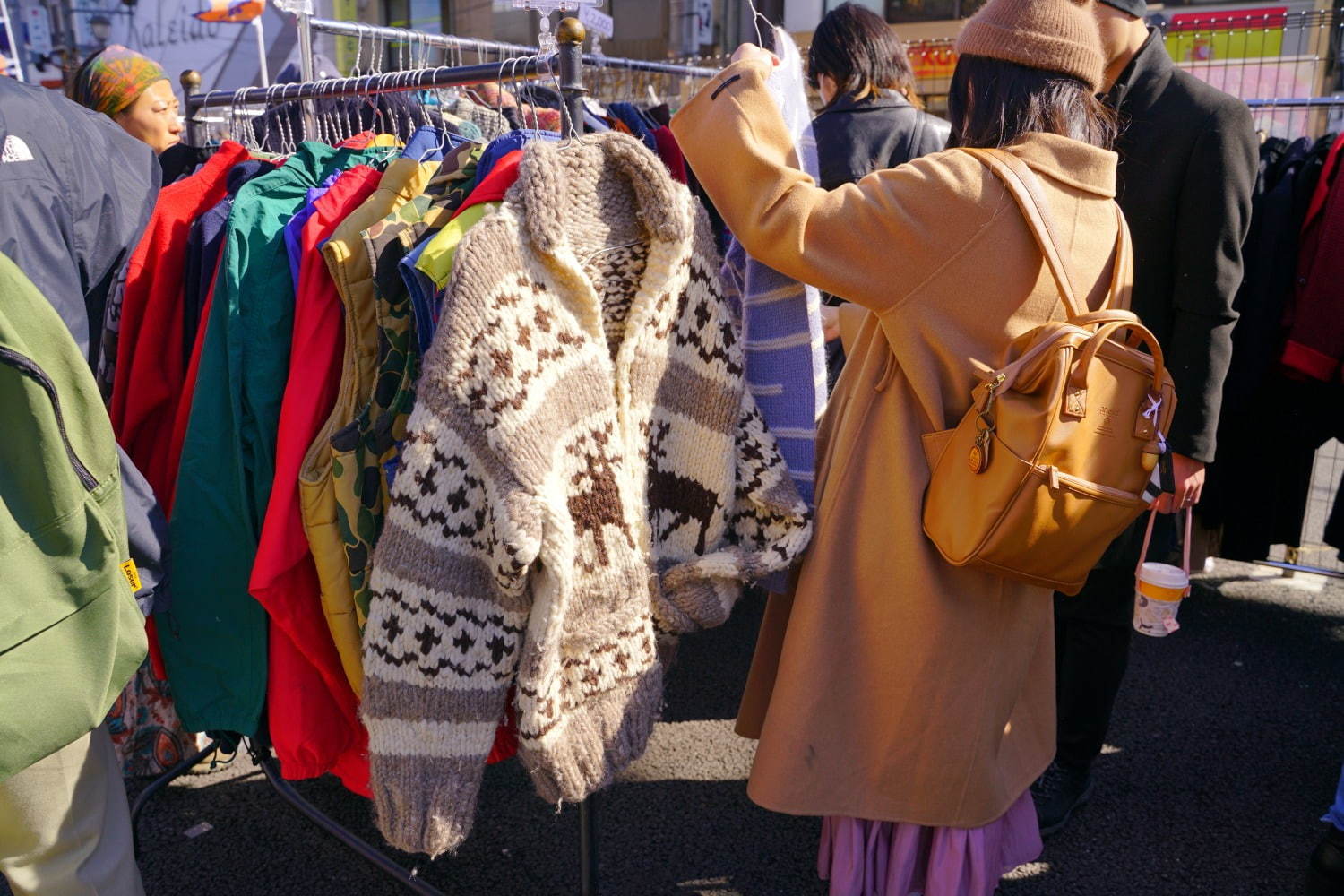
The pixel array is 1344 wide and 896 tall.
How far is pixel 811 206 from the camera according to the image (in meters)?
1.40

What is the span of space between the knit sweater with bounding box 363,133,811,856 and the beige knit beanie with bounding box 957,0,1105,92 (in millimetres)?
548

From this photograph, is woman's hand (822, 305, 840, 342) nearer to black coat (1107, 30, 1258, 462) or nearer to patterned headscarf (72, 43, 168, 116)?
black coat (1107, 30, 1258, 462)

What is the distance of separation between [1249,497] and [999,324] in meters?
2.27

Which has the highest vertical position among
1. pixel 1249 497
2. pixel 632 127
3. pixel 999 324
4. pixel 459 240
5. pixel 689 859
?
pixel 632 127

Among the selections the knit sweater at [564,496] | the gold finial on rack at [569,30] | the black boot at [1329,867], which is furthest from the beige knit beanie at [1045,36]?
the black boot at [1329,867]

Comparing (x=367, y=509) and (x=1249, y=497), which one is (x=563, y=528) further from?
(x=1249, y=497)

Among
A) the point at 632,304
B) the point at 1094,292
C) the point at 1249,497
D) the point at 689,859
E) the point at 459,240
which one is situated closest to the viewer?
the point at 459,240

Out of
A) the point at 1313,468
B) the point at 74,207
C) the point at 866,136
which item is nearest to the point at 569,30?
the point at 74,207

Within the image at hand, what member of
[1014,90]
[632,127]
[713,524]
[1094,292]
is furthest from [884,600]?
[632,127]

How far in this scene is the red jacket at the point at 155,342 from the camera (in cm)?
170

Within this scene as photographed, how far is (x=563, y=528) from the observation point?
127 centimetres

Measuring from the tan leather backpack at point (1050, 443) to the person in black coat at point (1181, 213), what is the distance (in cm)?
50

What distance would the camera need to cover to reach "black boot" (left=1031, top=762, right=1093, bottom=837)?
2.44 meters

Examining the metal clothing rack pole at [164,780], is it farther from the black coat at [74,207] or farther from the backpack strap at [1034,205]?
the backpack strap at [1034,205]
